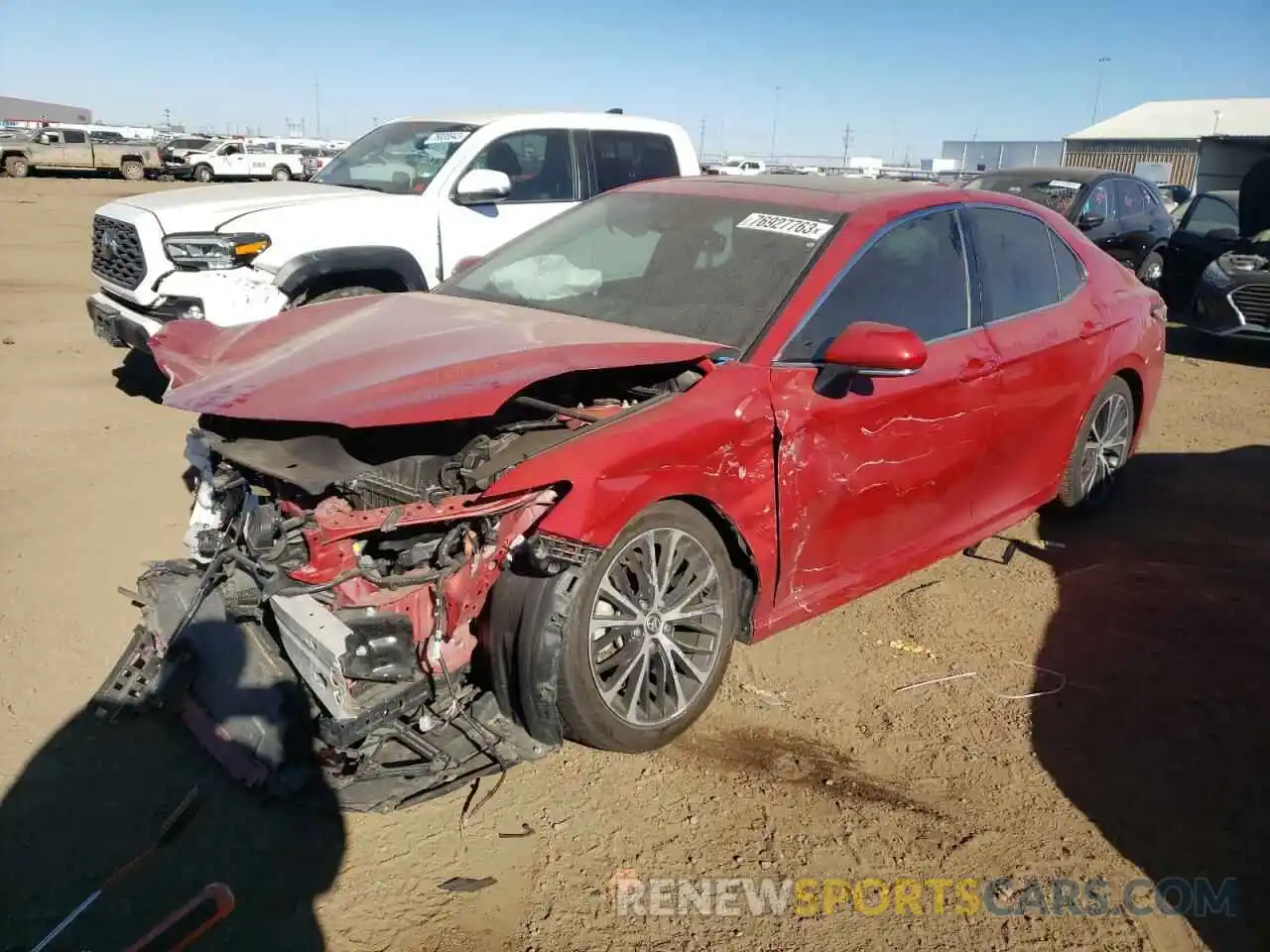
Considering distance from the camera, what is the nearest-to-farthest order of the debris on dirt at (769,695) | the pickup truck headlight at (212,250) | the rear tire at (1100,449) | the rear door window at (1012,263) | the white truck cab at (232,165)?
the debris on dirt at (769,695) < the rear door window at (1012,263) < the rear tire at (1100,449) < the pickup truck headlight at (212,250) < the white truck cab at (232,165)

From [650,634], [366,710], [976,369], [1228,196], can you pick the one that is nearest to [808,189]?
[976,369]

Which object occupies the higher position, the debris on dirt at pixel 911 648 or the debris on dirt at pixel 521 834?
the debris on dirt at pixel 911 648

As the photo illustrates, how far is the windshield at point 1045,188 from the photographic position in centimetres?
1169

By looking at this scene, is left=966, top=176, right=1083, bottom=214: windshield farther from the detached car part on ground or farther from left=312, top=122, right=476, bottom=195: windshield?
left=312, top=122, right=476, bottom=195: windshield

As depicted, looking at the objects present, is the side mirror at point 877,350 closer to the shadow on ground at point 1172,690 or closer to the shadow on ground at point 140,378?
the shadow on ground at point 1172,690

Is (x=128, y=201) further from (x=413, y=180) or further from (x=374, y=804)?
(x=374, y=804)

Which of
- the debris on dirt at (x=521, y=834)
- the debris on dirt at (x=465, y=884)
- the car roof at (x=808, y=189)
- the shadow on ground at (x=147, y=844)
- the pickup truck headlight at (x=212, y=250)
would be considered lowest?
the debris on dirt at (x=465, y=884)

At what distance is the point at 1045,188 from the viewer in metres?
11.9

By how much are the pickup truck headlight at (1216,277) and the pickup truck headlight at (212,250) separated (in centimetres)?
927

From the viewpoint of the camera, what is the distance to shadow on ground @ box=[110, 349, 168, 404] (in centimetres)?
711

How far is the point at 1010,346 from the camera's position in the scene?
411 cm

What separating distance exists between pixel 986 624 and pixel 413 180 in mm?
5080

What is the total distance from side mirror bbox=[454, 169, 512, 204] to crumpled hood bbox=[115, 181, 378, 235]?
52cm

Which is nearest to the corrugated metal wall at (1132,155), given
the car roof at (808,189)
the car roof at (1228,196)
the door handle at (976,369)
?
the car roof at (1228,196)
